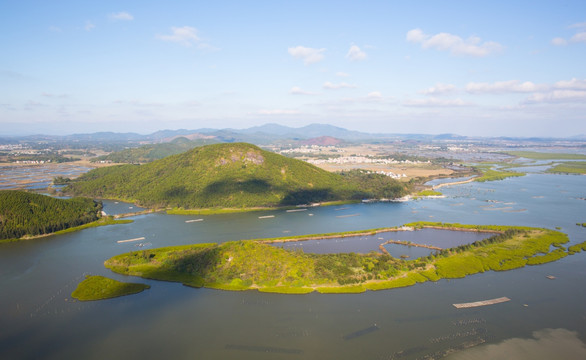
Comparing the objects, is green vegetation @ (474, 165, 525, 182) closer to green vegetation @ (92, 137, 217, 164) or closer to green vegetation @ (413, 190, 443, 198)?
green vegetation @ (413, 190, 443, 198)

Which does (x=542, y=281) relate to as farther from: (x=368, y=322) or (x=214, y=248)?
(x=214, y=248)

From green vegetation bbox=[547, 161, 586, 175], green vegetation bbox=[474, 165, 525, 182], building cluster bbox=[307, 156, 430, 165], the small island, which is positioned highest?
building cluster bbox=[307, 156, 430, 165]

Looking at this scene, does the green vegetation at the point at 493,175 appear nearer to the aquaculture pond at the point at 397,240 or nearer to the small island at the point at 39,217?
the aquaculture pond at the point at 397,240

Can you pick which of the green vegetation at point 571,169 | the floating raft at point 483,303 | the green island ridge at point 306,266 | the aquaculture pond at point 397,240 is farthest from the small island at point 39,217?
the green vegetation at point 571,169

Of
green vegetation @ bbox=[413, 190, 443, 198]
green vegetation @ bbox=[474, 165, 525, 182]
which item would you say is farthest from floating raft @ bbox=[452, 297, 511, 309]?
green vegetation @ bbox=[474, 165, 525, 182]

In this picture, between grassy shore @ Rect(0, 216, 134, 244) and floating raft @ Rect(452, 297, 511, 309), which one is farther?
grassy shore @ Rect(0, 216, 134, 244)

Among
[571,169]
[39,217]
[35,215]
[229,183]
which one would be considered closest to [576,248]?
[229,183]
